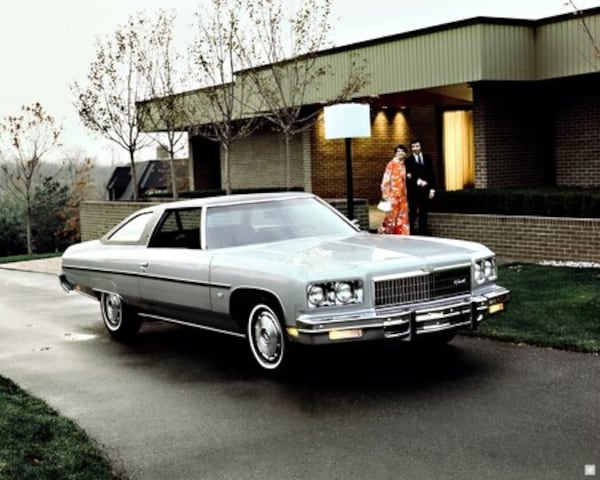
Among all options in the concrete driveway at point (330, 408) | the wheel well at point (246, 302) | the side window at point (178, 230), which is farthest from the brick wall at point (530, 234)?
the wheel well at point (246, 302)

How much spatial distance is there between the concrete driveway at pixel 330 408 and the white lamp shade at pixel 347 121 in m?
4.33

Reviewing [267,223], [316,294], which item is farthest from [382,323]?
[267,223]

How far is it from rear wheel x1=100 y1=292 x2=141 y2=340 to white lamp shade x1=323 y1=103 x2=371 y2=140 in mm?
4412

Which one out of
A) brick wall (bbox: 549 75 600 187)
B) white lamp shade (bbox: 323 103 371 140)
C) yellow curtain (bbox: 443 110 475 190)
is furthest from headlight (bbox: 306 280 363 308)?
yellow curtain (bbox: 443 110 475 190)

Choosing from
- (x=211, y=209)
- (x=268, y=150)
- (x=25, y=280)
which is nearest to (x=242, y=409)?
(x=211, y=209)

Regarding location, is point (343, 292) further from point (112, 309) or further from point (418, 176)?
point (418, 176)

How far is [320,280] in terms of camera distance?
22.3 ft

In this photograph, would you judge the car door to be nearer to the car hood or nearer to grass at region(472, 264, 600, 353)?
→ the car hood

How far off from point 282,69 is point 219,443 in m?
16.4

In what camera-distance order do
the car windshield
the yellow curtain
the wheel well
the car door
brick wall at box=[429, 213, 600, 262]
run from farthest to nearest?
the yellow curtain < brick wall at box=[429, 213, 600, 262] < the car windshield < the car door < the wheel well

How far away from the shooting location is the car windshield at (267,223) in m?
8.35

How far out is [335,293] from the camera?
6.84 meters

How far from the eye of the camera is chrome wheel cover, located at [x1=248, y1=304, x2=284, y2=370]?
730 cm

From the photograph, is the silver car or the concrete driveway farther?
the silver car
